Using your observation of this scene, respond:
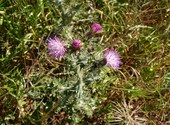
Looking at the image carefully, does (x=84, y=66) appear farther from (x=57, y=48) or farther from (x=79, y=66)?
(x=57, y=48)

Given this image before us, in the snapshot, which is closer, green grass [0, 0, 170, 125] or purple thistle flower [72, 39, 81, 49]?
purple thistle flower [72, 39, 81, 49]

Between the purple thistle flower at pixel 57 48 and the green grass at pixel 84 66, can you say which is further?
the green grass at pixel 84 66

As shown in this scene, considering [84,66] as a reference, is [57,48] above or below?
above

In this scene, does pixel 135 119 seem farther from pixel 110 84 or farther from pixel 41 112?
pixel 41 112

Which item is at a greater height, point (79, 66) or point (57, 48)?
point (57, 48)

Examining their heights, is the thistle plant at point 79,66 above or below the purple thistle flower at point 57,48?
below

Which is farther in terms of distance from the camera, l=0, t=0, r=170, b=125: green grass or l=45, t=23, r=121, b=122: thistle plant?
l=0, t=0, r=170, b=125: green grass

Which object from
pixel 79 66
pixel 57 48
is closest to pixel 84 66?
pixel 79 66

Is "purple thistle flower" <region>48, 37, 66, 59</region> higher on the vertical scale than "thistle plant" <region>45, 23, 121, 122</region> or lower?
higher
